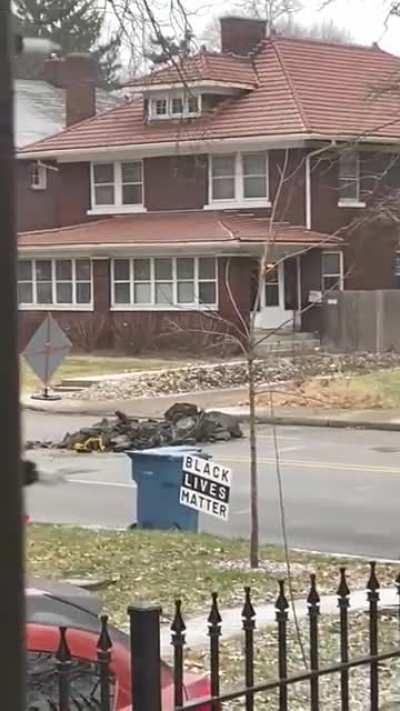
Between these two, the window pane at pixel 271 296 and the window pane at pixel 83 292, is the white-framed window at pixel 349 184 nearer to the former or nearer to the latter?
the window pane at pixel 271 296

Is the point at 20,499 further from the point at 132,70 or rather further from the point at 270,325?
the point at 270,325

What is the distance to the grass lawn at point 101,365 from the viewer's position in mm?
32719

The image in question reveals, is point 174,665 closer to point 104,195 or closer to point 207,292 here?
point 207,292

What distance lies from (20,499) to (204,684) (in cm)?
363

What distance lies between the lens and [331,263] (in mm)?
39188

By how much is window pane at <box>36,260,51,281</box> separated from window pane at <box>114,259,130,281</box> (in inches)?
95.3

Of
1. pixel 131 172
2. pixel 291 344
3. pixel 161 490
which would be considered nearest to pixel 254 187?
pixel 131 172

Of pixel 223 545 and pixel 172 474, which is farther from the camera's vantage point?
pixel 172 474

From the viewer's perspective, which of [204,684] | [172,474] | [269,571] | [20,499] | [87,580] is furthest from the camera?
[172,474]

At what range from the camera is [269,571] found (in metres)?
9.91

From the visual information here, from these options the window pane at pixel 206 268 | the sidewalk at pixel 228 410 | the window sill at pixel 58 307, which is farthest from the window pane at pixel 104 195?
the sidewalk at pixel 228 410

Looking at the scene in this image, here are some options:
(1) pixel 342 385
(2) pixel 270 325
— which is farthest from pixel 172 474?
(2) pixel 270 325

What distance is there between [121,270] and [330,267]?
19.6 feet

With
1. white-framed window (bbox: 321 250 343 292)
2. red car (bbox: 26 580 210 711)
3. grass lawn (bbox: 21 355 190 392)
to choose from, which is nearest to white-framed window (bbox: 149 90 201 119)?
red car (bbox: 26 580 210 711)
